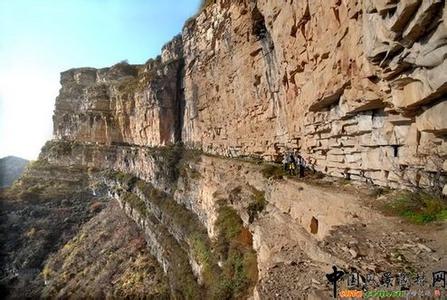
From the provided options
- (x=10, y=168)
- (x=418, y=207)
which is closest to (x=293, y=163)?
(x=418, y=207)

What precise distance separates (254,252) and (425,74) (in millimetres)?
8206

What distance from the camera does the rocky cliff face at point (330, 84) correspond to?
5.41m

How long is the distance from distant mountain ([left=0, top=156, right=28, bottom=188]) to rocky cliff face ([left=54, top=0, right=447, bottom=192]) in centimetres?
7006

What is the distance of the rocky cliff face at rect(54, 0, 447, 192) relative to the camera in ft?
17.7

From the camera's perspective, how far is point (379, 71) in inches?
253

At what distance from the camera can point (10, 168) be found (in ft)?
282

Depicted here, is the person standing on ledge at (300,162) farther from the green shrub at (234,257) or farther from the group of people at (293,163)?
the green shrub at (234,257)

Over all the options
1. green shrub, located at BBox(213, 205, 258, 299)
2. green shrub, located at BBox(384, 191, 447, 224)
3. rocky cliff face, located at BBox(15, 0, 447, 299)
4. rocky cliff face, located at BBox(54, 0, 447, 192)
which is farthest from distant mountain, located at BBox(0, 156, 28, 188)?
green shrub, located at BBox(384, 191, 447, 224)

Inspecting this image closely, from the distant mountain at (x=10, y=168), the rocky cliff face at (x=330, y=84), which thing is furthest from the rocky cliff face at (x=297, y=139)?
the distant mountain at (x=10, y=168)

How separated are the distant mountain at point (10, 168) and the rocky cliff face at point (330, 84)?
70059 millimetres

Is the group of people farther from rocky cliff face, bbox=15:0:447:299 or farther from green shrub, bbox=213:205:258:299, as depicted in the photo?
green shrub, bbox=213:205:258:299

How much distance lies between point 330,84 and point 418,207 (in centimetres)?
463

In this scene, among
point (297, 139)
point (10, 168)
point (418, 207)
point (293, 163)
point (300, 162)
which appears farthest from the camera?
point (10, 168)

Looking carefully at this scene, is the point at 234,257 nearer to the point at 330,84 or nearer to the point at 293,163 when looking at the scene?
the point at 293,163
